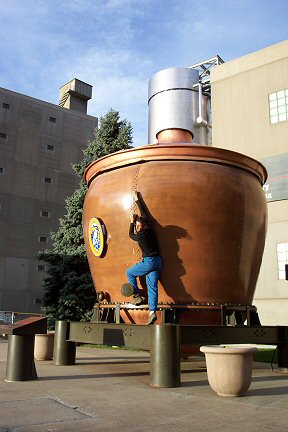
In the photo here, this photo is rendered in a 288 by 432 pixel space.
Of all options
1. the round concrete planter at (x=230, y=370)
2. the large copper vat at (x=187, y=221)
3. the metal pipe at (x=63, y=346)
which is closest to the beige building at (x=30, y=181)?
the metal pipe at (x=63, y=346)

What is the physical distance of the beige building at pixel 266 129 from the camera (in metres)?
18.6

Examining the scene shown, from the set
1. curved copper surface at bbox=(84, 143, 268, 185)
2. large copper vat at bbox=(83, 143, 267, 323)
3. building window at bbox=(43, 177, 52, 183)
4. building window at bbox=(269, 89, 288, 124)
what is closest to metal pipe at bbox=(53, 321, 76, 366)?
large copper vat at bbox=(83, 143, 267, 323)

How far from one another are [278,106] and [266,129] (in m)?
1.10

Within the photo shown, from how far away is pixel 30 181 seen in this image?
40.2m

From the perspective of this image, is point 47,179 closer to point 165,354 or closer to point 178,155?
point 178,155

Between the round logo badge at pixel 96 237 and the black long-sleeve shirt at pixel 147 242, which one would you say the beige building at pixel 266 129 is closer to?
the round logo badge at pixel 96 237

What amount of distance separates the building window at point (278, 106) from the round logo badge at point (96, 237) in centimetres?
1436

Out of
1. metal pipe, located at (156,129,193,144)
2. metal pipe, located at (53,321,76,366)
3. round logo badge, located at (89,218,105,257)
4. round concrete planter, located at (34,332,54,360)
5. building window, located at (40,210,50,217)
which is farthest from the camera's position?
building window, located at (40,210,50,217)

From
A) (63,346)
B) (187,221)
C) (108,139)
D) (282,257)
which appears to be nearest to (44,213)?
(108,139)

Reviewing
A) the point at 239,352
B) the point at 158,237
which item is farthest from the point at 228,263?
the point at 239,352

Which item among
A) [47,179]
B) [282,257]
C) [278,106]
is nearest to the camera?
[282,257]

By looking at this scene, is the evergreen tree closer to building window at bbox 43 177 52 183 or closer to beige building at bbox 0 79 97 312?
beige building at bbox 0 79 97 312

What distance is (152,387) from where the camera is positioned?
236 inches

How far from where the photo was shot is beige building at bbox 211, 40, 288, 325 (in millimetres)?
18578
